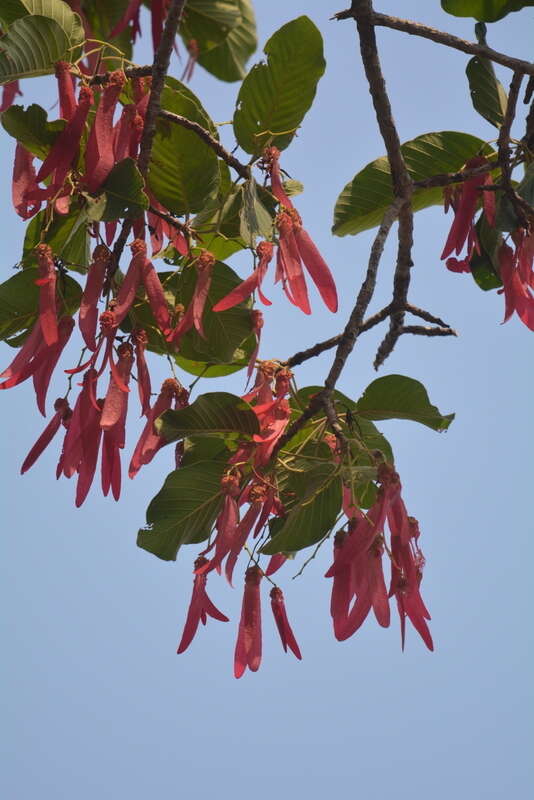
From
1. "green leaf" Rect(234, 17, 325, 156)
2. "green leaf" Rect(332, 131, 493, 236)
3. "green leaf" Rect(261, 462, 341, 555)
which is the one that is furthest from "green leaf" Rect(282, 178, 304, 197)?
"green leaf" Rect(261, 462, 341, 555)

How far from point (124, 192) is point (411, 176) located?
0.87 m

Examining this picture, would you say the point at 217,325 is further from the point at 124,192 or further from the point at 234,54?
the point at 234,54

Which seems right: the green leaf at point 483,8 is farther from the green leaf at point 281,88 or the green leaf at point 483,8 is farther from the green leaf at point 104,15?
the green leaf at point 104,15

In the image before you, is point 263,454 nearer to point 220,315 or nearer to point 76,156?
point 220,315

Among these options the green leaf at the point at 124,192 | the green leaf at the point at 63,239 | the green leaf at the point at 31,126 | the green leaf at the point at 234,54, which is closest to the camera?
the green leaf at the point at 124,192

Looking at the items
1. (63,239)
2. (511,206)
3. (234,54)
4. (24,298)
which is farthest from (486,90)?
(24,298)

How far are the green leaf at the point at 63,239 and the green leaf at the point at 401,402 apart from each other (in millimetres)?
513

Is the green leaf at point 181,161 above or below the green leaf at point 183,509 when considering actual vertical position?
above

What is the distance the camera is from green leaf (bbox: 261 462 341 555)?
1.71m

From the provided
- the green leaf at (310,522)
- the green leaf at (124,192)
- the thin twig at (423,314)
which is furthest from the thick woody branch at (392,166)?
the green leaf at (124,192)

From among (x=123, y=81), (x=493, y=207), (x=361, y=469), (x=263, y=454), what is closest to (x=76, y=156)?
(x=123, y=81)

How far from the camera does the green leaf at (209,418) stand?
1.61 meters

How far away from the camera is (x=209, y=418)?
164cm

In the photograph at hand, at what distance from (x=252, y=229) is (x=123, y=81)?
0.29 meters
